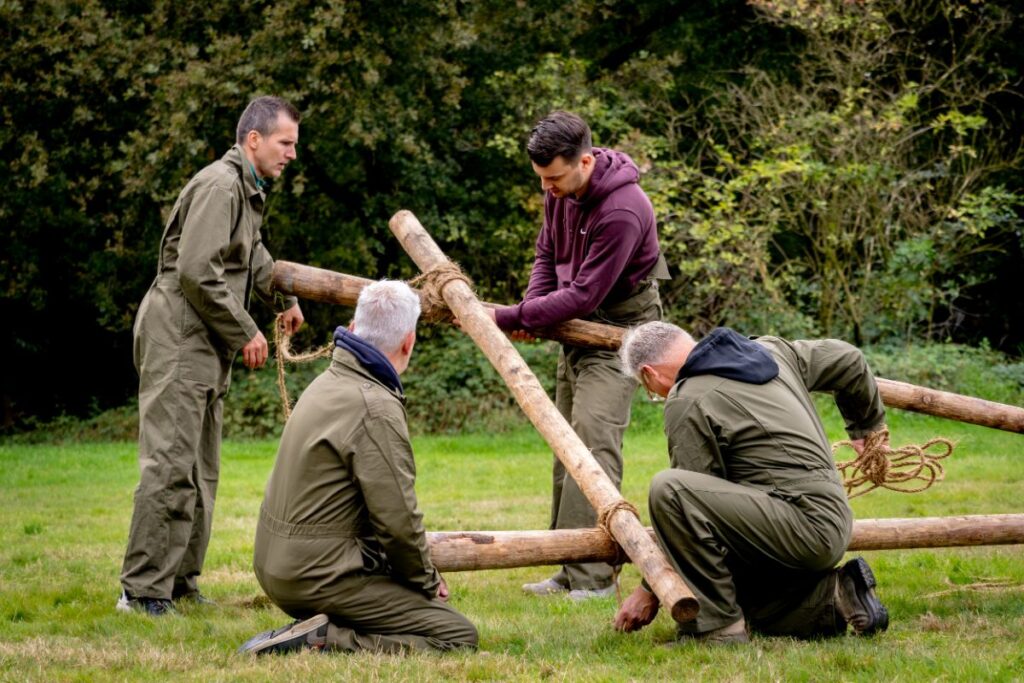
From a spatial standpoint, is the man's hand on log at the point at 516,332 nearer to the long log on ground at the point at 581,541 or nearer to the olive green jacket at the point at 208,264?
the olive green jacket at the point at 208,264

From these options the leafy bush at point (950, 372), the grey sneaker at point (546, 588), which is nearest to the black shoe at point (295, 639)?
the grey sneaker at point (546, 588)

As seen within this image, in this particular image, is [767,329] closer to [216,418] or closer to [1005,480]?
[1005,480]

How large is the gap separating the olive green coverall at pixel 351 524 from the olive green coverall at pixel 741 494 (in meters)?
1.07

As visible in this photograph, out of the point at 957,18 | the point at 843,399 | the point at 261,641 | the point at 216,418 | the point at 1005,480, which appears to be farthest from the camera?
the point at 957,18

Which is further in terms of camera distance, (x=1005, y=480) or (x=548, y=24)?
(x=548, y=24)

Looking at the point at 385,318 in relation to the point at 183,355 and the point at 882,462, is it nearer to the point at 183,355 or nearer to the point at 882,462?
the point at 183,355

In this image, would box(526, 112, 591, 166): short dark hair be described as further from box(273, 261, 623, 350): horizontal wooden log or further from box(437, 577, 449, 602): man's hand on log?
box(437, 577, 449, 602): man's hand on log

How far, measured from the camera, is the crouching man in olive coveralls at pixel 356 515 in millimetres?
4699

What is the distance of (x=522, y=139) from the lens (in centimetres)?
1739

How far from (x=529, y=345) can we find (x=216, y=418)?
991 cm

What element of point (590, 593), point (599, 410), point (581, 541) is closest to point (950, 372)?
point (599, 410)

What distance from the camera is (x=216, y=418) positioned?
6387 millimetres

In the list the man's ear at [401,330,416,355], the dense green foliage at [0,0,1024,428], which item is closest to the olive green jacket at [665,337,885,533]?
the man's ear at [401,330,416,355]

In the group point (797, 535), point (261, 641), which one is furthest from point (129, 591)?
point (797, 535)
